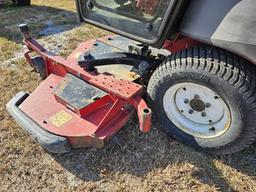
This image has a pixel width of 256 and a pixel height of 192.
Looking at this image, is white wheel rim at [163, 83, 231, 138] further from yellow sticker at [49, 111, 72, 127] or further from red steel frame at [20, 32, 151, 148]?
yellow sticker at [49, 111, 72, 127]

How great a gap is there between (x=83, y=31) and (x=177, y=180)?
8.67 feet

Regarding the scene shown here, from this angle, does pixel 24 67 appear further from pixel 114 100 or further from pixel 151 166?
pixel 151 166

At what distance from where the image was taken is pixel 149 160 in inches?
94.0

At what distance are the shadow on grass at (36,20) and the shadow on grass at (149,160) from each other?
2.25m

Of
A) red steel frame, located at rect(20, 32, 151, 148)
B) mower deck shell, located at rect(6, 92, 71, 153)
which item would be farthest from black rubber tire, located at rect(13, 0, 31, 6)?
mower deck shell, located at rect(6, 92, 71, 153)

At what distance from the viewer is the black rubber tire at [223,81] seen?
78.4 inches

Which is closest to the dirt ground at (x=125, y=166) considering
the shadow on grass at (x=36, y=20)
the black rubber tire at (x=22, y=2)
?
the shadow on grass at (x=36, y=20)

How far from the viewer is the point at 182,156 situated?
7.84 feet

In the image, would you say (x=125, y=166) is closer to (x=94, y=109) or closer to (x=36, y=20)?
(x=94, y=109)

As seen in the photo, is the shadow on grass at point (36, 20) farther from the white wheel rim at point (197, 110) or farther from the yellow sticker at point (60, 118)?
the white wheel rim at point (197, 110)

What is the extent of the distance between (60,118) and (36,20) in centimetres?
276

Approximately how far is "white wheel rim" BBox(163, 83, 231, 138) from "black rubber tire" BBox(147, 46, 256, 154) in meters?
0.05

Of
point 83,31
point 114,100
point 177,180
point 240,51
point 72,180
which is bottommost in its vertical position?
point 83,31

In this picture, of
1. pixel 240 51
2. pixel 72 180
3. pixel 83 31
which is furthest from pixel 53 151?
pixel 83 31
